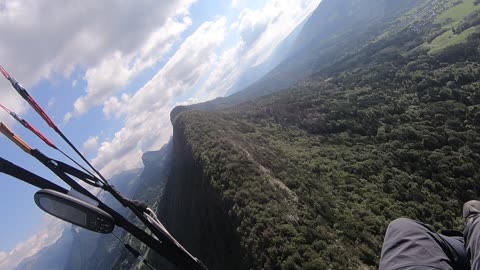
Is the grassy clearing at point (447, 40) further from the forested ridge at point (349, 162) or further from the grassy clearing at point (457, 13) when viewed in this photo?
the grassy clearing at point (457, 13)

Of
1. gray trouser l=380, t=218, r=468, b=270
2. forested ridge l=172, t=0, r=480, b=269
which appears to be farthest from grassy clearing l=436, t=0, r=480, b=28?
gray trouser l=380, t=218, r=468, b=270

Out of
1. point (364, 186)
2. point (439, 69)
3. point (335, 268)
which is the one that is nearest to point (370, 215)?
point (364, 186)

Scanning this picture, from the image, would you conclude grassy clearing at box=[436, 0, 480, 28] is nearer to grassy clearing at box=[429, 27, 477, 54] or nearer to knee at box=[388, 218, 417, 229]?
grassy clearing at box=[429, 27, 477, 54]

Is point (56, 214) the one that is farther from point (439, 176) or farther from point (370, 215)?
point (439, 176)

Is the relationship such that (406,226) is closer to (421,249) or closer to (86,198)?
(421,249)

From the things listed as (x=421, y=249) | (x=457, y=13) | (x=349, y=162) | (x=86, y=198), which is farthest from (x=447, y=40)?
(x=86, y=198)

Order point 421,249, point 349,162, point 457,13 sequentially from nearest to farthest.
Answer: point 421,249 < point 349,162 < point 457,13
